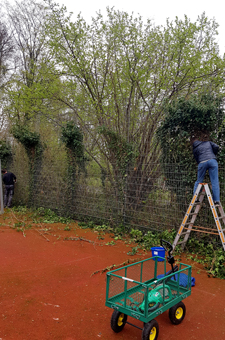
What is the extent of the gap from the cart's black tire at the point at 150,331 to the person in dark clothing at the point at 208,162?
3227 millimetres

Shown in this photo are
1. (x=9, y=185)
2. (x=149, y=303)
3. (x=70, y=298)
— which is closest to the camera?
(x=149, y=303)

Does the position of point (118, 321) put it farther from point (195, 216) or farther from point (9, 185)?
point (9, 185)

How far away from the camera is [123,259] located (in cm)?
564

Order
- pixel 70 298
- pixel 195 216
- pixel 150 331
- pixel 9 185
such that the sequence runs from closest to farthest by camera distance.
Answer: pixel 150 331, pixel 70 298, pixel 195 216, pixel 9 185

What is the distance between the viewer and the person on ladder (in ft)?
17.8

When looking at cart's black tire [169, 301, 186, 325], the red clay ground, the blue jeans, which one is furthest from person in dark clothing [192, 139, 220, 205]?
cart's black tire [169, 301, 186, 325]

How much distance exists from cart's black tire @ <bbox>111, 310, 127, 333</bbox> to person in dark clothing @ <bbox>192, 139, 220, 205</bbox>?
3.24 m

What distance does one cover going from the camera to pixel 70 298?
3.84 m

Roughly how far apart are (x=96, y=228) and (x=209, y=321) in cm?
513

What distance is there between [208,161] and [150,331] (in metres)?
3.63

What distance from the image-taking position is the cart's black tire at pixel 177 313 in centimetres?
316

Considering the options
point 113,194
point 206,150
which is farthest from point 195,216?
point 113,194

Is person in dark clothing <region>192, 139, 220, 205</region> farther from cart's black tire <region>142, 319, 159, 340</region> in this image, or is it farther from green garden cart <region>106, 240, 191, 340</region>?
cart's black tire <region>142, 319, 159, 340</region>

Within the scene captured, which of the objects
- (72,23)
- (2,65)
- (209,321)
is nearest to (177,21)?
(72,23)
